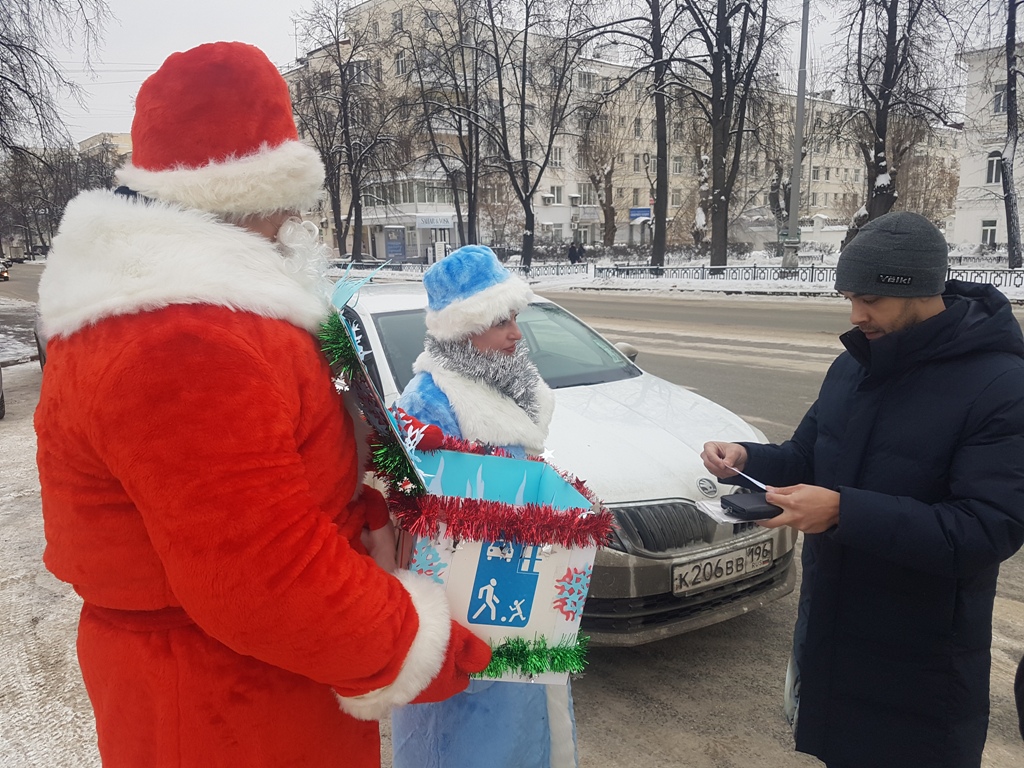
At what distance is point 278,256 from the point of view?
1207mm

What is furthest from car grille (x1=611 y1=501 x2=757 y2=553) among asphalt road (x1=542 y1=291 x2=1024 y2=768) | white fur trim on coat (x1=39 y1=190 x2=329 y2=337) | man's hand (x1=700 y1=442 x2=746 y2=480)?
white fur trim on coat (x1=39 y1=190 x2=329 y2=337)

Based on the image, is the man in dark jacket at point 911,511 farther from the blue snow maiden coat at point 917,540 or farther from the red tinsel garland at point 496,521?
the red tinsel garland at point 496,521

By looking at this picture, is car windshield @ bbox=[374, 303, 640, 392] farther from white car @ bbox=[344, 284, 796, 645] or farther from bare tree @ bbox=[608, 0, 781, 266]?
bare tree @ bbox=[608, 0, 781, 266]

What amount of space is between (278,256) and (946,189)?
68.7 m

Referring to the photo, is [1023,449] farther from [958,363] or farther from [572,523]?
[572,523]

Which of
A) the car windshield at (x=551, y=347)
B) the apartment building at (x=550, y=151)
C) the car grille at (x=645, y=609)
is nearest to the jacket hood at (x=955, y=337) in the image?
the car grille at (x=645, y=609)

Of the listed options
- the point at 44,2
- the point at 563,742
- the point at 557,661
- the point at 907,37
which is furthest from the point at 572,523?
the point at 907,37

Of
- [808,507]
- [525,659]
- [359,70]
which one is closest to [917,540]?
[808,507]

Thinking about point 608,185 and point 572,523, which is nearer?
point 572,523

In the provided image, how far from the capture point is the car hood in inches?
121

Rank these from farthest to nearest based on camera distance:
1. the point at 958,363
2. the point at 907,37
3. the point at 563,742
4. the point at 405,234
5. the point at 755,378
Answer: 1. the point at 405,234
2. the point at 907,37
3. the point at 755,378
4. the point at 563,742
5. the point at 958,363

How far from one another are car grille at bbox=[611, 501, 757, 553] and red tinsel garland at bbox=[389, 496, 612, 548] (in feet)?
5.33

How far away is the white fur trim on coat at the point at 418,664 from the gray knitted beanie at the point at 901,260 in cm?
134

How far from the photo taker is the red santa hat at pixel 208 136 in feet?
3.76
